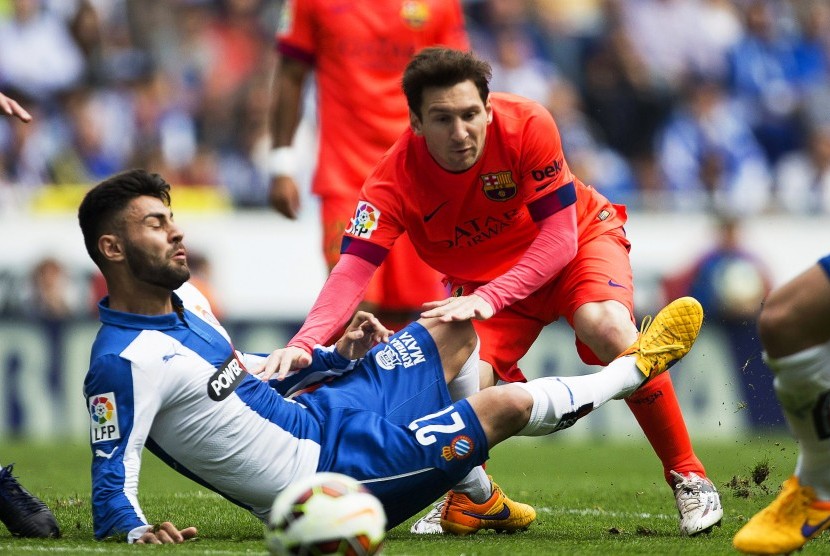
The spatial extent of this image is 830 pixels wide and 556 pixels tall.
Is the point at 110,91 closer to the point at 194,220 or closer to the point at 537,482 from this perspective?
the point at 194,220

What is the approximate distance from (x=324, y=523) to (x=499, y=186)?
2.30 metres

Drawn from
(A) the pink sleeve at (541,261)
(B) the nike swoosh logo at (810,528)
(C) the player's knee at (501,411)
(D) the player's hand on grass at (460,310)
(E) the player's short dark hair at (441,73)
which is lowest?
(B) the nike swoosh logo at (810,528)

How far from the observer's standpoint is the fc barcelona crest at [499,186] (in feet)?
19.8

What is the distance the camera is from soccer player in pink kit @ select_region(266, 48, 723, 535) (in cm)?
580

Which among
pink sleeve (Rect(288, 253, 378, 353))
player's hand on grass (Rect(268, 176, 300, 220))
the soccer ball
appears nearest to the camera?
the soccer ball

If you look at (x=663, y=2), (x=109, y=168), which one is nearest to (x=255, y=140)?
(x=109, y=168)

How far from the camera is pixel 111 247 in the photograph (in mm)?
5250

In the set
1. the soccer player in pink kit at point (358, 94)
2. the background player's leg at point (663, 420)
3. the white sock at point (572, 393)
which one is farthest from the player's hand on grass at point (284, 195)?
the white sock at point (572, 393)

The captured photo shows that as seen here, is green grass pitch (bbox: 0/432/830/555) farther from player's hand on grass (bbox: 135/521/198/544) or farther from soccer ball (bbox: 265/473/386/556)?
soccer ball (bbox: 265/473/386/556)

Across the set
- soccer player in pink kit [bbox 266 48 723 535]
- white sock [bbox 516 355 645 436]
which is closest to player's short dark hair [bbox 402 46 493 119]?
soccer player in pink kit [bbox 266 48 723 535]

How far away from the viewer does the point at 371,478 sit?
509cm

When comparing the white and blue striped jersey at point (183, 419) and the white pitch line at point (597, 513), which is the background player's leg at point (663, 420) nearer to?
the white pitch line at point (597, 513)

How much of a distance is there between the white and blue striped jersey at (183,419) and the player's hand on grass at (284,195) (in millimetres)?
2732

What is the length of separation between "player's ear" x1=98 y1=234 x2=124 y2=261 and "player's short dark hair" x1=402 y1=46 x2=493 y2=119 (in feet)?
4.77
